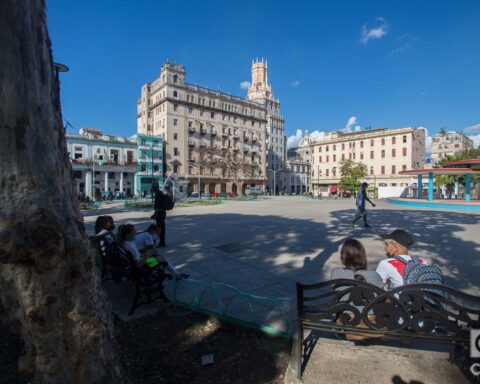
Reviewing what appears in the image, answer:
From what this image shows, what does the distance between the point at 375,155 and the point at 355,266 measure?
66574 mm

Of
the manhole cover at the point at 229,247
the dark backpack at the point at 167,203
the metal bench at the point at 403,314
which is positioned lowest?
the manhole cover at the point at 229,247

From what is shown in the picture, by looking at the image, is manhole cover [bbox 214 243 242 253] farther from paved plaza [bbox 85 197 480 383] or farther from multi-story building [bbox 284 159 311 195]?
multi-story building [bbox 284 159 311 195]

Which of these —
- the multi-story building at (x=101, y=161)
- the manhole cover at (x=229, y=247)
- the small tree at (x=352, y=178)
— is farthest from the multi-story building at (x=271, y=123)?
the manhole cover at (x=229, y=247)

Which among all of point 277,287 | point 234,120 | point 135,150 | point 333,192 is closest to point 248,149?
point 234,120

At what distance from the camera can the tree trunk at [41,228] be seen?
1469 mm

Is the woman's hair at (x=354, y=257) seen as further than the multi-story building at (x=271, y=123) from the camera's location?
No

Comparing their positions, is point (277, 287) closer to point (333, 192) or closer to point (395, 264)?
point (395, 264)

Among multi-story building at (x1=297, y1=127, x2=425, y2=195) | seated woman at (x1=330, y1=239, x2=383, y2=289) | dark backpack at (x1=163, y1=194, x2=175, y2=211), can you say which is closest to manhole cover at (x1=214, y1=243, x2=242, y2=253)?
dark backpack at (x1=163, y1=194, x2=175, y2=211)

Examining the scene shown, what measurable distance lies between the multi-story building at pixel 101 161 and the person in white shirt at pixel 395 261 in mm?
46583

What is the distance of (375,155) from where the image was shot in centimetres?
6250

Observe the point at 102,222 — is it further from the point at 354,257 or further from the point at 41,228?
the point at 354,257

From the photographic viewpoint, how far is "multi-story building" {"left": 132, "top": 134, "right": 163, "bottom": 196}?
52781 millimetres

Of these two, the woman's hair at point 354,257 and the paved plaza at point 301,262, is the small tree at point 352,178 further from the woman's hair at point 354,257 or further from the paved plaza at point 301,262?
the woman's hair at point 354,257

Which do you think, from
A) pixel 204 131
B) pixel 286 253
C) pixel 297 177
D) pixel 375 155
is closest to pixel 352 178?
pixel 375 155
